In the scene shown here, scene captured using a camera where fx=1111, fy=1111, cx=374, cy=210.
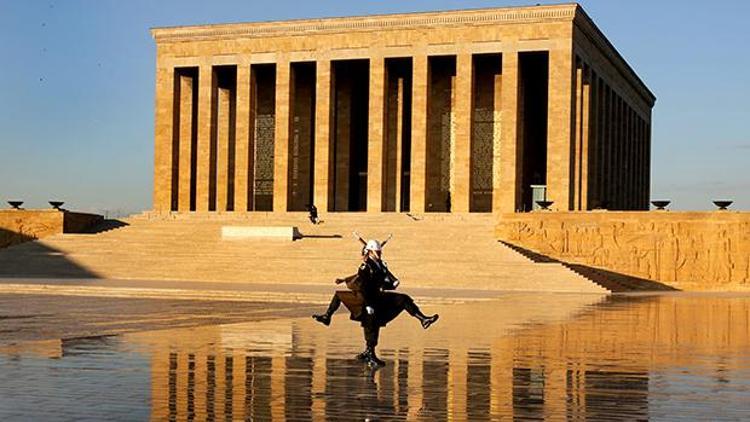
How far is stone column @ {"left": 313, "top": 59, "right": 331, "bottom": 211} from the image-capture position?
48.8 meters

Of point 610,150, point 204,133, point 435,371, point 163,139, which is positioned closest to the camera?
point 435,371

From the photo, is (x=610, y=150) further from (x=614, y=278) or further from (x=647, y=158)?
(x=614, y=278)

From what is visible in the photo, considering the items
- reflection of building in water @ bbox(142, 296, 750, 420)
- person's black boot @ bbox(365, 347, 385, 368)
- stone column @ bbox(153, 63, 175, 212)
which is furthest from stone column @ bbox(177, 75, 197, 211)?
person's black boot @ bbox(365, 347, 385, 368)

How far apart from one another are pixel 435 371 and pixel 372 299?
3.82ft

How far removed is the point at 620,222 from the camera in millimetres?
38375

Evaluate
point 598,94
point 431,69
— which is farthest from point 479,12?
point 598,94

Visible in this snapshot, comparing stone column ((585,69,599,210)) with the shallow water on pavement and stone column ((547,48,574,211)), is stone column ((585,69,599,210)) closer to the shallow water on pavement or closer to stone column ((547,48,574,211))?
stone column ((547,48,574,211))

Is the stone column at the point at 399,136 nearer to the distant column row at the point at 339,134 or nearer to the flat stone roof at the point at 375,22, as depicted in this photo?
the distant column row at the point at 339,134

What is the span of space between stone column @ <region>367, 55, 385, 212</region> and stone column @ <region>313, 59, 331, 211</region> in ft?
6.68

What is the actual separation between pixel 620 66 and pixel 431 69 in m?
13.0

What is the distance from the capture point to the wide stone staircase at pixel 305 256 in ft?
106

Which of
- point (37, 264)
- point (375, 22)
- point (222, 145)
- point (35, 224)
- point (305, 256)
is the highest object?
point (375, 22)

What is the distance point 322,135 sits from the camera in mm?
48906

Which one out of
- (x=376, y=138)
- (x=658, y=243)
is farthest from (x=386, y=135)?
(x=658, y=243)
